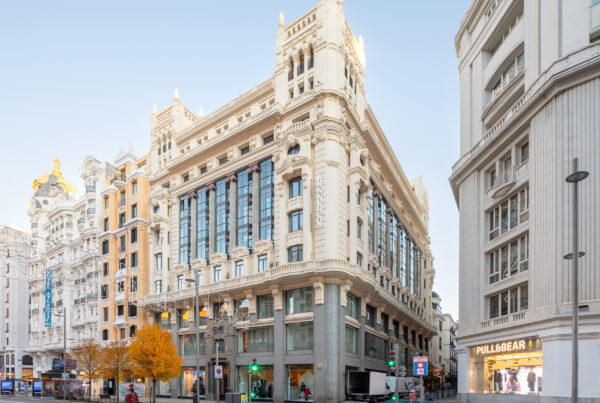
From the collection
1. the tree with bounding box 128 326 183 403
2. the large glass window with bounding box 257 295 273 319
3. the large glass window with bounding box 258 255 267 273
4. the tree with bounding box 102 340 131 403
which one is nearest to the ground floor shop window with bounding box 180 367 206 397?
the tree with bounding box 102 340 131 403

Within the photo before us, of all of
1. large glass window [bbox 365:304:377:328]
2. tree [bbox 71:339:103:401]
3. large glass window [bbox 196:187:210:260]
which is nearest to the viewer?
tree [bbox 71:339:103:401]

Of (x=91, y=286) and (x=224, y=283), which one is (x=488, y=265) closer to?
(x=224, y=283)

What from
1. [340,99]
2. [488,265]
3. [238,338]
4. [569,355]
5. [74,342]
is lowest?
[74,342]

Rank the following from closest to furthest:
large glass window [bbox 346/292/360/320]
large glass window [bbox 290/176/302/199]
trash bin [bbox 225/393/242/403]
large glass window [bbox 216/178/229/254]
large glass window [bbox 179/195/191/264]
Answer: trash bin [bbox 225/393/242/403] < large glass window [bbox 346/292/360/320] < large glass window [bbox 290/176/302/199] < large glass window [bbox 216/178/229/254] < large glass window [bbox 179/195/191/264]

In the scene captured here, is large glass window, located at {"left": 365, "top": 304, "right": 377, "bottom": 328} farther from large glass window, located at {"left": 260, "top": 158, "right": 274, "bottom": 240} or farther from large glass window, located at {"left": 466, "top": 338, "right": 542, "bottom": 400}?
large glass window, located at {"left": 466, "top": 338, "right": 542, "bottom": 400}

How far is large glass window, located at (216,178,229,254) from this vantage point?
50.9 m

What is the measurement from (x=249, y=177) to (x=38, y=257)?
5742 centimetres

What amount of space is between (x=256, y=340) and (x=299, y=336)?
5.16m

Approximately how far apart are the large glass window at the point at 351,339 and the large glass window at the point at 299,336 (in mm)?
3902

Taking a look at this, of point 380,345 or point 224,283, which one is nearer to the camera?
point 224,283

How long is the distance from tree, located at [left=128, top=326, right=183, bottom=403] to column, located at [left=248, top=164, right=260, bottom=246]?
1232 cm

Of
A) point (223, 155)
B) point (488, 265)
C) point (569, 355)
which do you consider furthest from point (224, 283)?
point (569, 355)

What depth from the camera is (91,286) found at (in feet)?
229

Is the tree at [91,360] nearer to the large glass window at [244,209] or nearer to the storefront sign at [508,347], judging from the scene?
the large glass window at [244,209]
